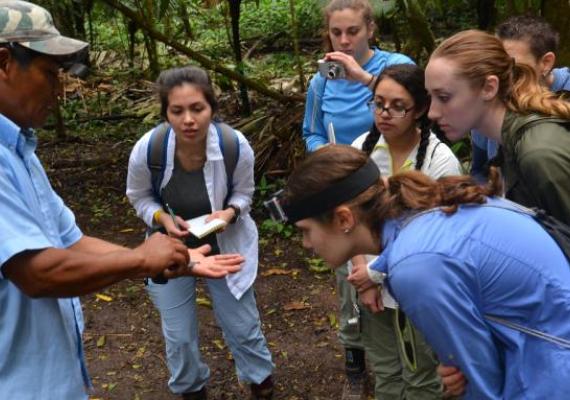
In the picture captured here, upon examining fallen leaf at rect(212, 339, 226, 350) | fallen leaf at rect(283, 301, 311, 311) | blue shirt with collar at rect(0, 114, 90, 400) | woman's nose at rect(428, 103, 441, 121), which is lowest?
fallen leaf at rect(212, 339, 226, 350)

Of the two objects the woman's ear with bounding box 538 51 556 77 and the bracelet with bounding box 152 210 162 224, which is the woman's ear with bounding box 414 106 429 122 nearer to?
the woman's ear with bounding box 538 51 556 77

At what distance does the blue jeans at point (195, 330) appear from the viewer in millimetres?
3445

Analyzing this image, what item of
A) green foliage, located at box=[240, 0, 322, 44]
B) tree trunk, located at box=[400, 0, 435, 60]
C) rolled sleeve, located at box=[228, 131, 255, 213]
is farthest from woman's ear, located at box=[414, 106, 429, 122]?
green foliage, located at box=[240, 0, 322, 44]

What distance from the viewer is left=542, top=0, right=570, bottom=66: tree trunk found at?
4742 mm

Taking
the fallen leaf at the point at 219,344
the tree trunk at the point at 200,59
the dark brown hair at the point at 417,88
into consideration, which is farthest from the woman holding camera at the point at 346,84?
the tree trunk at the point at 200,59

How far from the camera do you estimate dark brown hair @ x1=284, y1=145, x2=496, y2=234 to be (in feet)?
6.55

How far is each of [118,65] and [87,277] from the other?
10812 mm

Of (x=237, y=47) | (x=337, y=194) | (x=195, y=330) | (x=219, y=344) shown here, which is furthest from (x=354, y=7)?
(x=237, y=47)

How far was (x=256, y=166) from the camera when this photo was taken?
247 inches

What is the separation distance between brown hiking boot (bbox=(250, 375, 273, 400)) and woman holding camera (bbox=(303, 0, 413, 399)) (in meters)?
0.46

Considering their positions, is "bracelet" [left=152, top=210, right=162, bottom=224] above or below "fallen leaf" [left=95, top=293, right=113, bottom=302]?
above

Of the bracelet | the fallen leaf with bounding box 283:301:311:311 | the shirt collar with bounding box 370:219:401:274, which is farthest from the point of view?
the fallen leaf with bounding box 283:301:311:311

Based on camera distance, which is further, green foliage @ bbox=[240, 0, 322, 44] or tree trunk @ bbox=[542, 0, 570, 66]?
green foliage @ bbox=[240, 0, 322, 44]

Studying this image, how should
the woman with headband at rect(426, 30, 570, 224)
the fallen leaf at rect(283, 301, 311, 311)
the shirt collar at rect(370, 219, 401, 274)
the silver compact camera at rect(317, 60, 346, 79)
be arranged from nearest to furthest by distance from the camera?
the shirt collar at rect(370, 219, 401, 274), the woman with headband at rect(426, 30, 570, 224), the silver compact camera at rect(317, 60, 346, 79), the fallen leaf at rect(283, 301, 311, 311)
